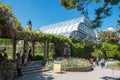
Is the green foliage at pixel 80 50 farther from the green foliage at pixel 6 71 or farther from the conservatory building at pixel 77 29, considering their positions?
the green foliage at pixel 6 71

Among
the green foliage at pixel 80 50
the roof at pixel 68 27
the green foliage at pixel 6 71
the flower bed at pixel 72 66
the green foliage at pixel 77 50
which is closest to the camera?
the green foliage at pixel 6 71

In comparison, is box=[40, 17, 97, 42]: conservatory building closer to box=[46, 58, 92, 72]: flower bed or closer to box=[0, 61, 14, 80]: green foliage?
box=[46, 58, 92, 72]: flower bed

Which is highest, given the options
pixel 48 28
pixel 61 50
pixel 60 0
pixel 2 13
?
pixel 48 28

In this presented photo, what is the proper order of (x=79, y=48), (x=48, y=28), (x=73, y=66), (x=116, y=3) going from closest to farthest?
(x=116, y=3)
(x=73, y=66)
(x=79, y=48)
(x=48, y=28)

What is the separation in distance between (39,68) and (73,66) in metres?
3.16

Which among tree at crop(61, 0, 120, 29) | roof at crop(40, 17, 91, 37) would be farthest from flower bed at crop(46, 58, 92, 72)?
roof at crop(40, 17, 91, 37)

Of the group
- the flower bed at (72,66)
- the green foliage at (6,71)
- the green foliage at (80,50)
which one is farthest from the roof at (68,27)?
the green foliage at (6,71)

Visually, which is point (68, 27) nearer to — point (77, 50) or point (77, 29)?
point (77, 29)

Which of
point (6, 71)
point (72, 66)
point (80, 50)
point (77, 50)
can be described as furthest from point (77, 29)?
point (6, 71)

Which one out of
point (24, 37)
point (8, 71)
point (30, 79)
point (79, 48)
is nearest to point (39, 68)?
→ point (24, 37)

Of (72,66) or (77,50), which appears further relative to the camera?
(77,50)

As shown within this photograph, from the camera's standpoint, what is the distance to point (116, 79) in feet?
53.4

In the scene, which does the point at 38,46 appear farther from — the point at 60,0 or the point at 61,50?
the point at 60,0

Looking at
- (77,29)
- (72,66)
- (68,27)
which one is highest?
(68,27)
